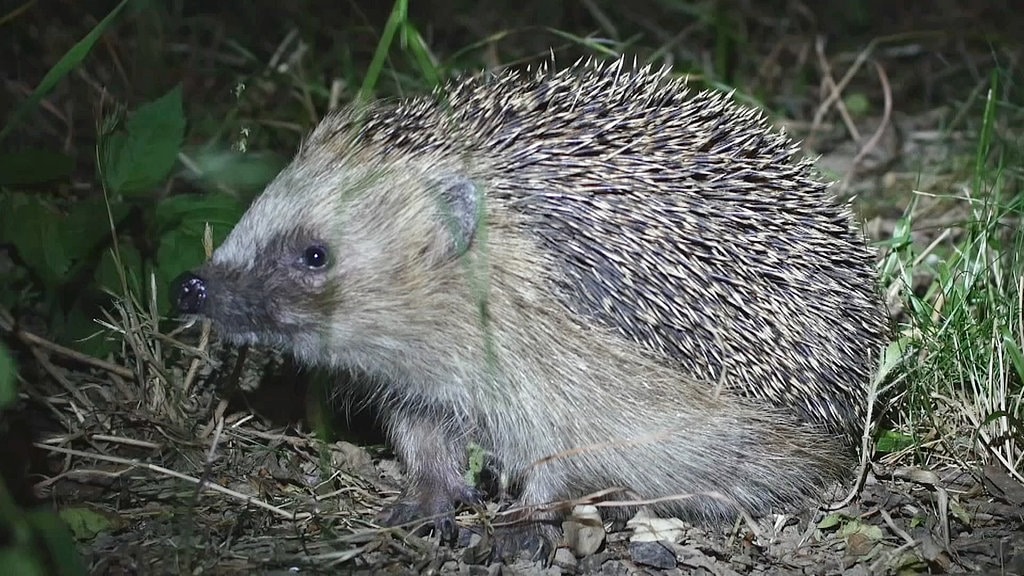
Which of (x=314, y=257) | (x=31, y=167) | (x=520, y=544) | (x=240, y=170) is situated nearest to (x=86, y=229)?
(x=31, y=167)

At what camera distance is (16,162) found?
3979 millimetres

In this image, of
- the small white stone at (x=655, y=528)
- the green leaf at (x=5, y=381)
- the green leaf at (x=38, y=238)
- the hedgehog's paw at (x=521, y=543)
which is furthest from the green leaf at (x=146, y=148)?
the small white stone at (x=655, y=528)

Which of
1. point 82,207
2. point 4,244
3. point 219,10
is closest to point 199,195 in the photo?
point 82,207

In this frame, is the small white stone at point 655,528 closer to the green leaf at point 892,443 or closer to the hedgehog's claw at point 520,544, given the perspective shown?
the hedgehog's claw at point 520,544

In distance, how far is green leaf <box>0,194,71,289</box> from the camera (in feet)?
13.0

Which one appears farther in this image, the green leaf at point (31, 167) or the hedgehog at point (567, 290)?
the green leaf at point (31, 167)

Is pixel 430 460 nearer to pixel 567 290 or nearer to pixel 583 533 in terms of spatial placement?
pixel 583 533

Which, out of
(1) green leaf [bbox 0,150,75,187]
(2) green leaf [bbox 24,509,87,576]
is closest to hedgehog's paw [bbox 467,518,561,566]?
(2) green leaf [bbox 24,509,87,576]

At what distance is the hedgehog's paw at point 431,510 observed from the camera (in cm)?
357

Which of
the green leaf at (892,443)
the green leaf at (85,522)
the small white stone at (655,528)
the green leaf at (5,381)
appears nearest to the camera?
the green leaf at (5,381)

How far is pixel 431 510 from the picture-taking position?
3.69 m

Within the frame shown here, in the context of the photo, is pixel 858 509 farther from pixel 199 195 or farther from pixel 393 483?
pixel 199 195

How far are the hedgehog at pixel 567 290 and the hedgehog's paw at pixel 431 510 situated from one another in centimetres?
1

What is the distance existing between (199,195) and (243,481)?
107cm
